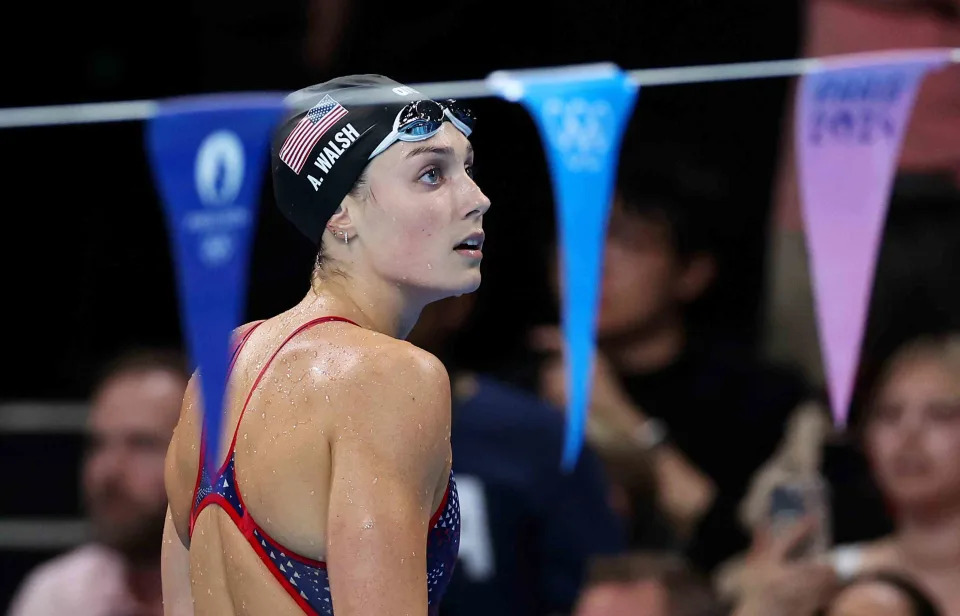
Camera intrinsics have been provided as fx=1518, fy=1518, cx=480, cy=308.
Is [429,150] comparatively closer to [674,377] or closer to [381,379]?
[381,379]

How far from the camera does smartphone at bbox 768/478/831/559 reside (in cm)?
453

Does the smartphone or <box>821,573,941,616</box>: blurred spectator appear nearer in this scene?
<box>821,573,941,616</box>: blurred spectator

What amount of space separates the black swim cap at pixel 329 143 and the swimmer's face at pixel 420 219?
0.04 meters

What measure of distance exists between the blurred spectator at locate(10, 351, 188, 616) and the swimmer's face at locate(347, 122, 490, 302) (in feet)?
8.76

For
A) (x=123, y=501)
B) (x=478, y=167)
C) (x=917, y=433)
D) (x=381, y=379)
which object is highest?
(x=381, y=379)

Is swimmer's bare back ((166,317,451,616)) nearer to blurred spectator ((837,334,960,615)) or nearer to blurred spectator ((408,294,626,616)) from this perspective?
blurred spectator ((408,294,626,616))

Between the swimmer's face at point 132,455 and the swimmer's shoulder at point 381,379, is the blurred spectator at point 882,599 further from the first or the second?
the swimmer's shoulder at point 381,379

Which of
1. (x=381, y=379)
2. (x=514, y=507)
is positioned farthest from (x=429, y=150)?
(x=514, y=507)

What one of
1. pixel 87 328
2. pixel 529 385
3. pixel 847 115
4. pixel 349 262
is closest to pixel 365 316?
pixel 349 262

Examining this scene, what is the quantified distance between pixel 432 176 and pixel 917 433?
263 centimetres

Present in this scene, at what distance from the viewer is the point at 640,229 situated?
504cm

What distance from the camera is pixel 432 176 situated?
2295mm

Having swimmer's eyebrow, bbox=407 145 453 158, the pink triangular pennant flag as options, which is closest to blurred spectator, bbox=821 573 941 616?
the pink triangular pennant flag

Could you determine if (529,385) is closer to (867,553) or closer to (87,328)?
(867,553)
